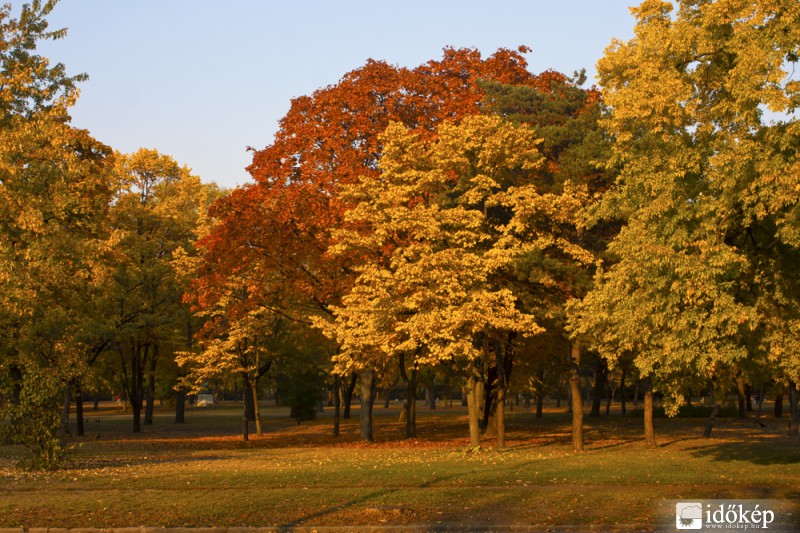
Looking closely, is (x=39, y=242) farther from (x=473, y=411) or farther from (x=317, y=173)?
(x=473, y=411)

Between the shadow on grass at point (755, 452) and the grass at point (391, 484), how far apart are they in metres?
0.06

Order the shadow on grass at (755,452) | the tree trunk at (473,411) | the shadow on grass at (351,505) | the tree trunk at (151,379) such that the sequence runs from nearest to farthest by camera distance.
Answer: the shadow on grass at (351,505), the shadow on grass at (755,452), the tree trunk at (473,411), the tree trunk at (151,379)

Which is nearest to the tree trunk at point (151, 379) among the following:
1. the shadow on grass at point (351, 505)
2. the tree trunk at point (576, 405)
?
the tree trunk at point (576, 405)

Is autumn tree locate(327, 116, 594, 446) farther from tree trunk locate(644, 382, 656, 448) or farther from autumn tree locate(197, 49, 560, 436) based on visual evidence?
tree trunk locate(644, 382, 656, 448)

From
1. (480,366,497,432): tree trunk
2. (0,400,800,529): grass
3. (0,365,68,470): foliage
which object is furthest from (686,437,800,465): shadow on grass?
(0,365,68,470): foliage

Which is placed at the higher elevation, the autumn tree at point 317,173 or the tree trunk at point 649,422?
the autumn tree at point 317,173

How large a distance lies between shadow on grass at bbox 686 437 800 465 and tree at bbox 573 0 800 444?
508cm

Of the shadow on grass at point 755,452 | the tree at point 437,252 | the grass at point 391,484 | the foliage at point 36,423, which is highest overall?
the tree at point 437,252

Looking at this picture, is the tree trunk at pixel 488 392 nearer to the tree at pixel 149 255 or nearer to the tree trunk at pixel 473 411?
the tree trunk at pixel 473 411

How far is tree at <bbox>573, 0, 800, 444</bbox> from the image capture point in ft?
58.7

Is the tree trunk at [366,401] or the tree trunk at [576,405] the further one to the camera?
the tree trunk at [366,401]

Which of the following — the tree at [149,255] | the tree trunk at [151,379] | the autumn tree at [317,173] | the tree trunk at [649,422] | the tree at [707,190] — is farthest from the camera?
the tree trunk at [151,379]

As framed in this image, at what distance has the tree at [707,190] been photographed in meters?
17.9

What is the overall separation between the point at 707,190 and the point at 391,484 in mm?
10103
